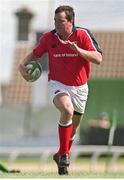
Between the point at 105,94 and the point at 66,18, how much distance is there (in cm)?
2631

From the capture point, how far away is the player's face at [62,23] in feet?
31.8

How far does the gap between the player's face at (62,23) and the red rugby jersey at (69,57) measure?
0.18 meters

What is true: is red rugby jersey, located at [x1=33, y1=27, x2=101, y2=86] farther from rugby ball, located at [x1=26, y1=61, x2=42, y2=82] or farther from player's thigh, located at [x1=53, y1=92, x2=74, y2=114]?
rugby ball, located at [x1=26, y1=61, x2=42, y2=82]

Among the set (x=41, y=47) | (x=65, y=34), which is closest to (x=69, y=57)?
(x=65, y=34)

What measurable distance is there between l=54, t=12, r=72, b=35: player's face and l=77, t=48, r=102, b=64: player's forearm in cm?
31

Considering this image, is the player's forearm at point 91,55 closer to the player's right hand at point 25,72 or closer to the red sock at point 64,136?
the red sock at point 64,136

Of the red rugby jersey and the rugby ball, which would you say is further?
the rugby ball

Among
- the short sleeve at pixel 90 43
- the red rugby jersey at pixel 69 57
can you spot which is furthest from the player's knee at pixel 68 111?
the short sleeve at pixel 90 43

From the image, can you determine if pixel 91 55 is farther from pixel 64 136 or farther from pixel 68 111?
pixel 64 136

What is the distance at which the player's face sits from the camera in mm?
9695

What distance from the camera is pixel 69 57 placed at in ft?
32.9

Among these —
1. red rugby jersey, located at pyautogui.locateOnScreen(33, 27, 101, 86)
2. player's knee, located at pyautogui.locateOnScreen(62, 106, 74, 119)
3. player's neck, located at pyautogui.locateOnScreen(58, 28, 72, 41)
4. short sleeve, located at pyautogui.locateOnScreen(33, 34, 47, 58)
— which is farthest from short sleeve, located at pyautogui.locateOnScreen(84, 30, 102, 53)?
player's knee, located at pyautogui.locateOnScreen(62, 106, 74, 119)

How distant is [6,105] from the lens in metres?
33.8

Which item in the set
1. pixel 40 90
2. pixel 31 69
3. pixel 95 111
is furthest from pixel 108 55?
pixel 31 69
